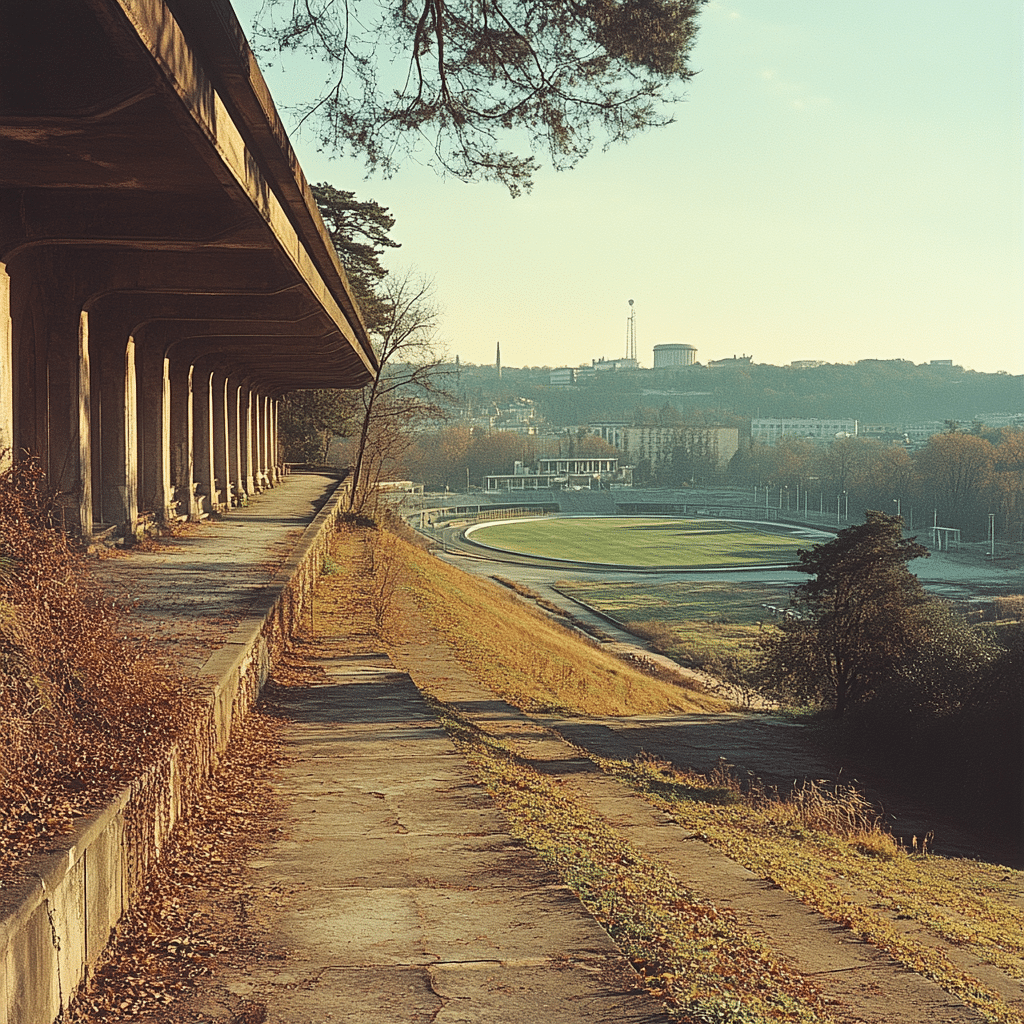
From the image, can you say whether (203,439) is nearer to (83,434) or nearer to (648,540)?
(83,434)

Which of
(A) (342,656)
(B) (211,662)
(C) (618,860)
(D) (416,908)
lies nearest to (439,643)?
(A) (342,656)

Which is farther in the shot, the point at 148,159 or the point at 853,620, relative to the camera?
the point at 853,620

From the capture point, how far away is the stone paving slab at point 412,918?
323 centimetres

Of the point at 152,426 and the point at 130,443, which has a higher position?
the point at 152,426

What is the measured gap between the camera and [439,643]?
14.9 m

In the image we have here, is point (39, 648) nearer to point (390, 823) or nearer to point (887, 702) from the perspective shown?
point (390, 823)

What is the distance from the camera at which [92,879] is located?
336cm

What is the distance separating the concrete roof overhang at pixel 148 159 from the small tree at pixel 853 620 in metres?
15.8

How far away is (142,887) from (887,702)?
1867 centimetres

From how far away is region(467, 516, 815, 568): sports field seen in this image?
91.9 meters

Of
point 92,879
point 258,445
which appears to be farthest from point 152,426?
point 258,445

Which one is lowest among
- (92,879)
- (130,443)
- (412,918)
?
(412,918)

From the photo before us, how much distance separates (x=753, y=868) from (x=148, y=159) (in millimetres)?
5919

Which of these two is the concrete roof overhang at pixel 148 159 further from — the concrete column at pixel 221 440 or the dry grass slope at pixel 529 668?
the concrete column at pixel 221 440
